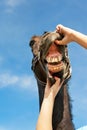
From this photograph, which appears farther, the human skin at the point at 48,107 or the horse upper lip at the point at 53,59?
the human skin at the point at 48,107

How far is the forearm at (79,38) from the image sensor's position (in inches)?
172

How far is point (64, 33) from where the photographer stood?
461 centimetres

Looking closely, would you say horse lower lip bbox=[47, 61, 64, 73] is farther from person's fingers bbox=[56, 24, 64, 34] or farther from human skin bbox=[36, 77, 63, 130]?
person's fingers bbox=[56, 24, 64, 34]

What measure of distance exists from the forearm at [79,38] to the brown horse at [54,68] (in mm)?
128

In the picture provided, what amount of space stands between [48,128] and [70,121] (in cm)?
40

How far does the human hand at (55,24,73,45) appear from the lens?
4461 millimetres

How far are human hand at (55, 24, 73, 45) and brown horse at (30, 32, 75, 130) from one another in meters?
0.04

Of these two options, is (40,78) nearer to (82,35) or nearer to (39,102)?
(39,102)

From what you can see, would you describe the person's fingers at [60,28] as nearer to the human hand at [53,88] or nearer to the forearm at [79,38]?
the forearm at [79,38]

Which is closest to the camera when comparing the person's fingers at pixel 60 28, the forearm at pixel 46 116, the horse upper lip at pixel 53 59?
the horse upper lip at pixel 53 59

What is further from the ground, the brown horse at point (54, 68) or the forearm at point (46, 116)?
the brown horse at point (54, 68)

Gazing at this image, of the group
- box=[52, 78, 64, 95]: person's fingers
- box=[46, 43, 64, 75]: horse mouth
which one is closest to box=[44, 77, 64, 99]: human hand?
box=[52, 78, 64, 95]: person's fingers

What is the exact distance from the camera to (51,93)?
4699 millimetres

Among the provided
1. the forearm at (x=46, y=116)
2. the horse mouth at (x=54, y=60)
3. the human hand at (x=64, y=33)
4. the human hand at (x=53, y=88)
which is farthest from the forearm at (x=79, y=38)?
the forearm at (x=46, y=116)
